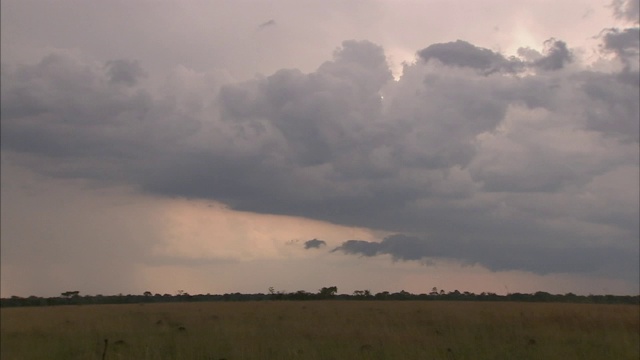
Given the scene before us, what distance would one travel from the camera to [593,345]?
24.3 metres

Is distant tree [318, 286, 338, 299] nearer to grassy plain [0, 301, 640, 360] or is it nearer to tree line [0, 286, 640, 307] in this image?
tree line [0, 286, 640, 307]

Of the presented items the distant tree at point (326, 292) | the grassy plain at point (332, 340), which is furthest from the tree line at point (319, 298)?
the grassy plain at point (332, 340)

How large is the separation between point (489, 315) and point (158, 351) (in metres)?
22.9

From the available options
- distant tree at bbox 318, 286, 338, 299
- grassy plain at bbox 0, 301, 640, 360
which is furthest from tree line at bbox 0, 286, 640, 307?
grassy plain at bbox 0, 301, 640, 360

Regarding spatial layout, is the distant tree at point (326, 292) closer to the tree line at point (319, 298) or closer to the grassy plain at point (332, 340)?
the tree line at point (319, 298)

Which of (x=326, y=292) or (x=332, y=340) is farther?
(x=326, y=292)

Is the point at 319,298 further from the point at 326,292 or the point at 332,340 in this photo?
the point at 332,340

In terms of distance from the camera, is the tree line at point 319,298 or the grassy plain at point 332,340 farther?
the tree line at point 319,298

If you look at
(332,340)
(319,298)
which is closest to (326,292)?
(319,298)

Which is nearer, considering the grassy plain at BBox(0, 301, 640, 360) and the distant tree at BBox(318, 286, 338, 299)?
the grassy plain at BBox(0, 301, 640, 360)

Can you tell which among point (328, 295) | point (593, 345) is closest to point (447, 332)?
point (593, 345)

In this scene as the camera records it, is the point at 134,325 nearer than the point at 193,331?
No

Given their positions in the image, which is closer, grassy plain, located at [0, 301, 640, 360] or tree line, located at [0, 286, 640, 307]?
grassy plain, located at [0, 301, 640, 360]

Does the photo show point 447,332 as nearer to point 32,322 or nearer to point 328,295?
point 32,322
